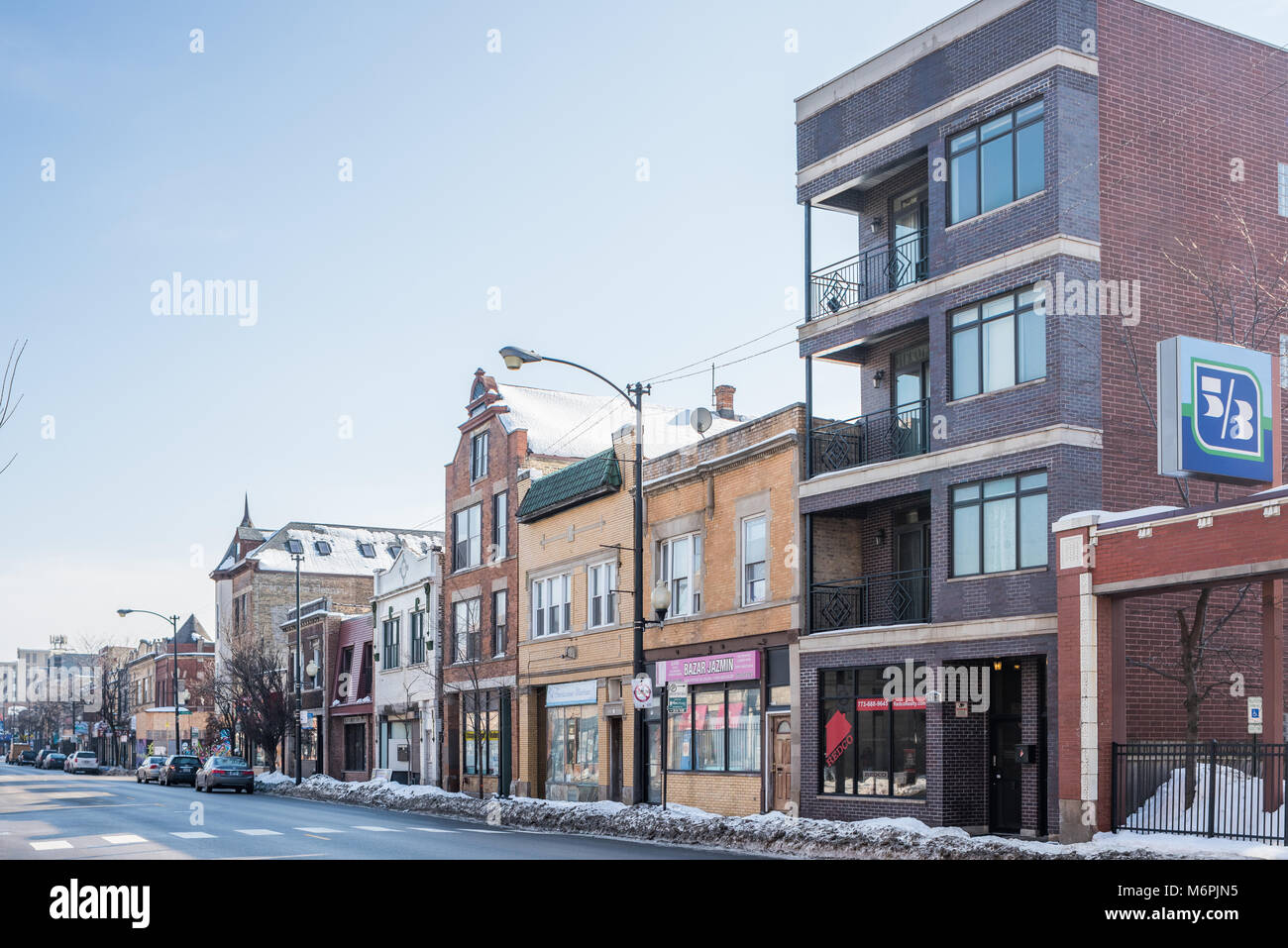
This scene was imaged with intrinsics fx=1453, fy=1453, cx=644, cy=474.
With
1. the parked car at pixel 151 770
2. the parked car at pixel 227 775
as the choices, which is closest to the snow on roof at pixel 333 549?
the parked car at pixel 151 770

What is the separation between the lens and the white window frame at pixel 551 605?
4191 cm

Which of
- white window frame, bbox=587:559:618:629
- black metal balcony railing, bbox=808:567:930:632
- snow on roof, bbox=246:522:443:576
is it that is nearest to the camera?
black metal balcony railing, bbox=808:567:930:632

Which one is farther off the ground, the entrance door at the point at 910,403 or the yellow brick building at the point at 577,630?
the entrance door at the point at 910,403

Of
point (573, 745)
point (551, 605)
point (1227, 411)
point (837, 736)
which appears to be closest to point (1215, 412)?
point (1227, 411)

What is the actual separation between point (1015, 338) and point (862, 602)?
7.14 meters

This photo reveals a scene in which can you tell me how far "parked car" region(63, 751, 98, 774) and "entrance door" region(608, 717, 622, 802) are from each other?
57.1m

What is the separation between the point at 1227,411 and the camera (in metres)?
22.2

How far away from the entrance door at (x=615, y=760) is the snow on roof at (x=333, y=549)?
4584 cm

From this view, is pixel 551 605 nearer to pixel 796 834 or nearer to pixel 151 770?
pixel 796 834

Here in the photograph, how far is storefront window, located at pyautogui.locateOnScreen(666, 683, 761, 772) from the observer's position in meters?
32.3

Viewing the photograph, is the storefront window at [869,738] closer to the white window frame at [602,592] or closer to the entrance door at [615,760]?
A: the white window frame at [602,592]

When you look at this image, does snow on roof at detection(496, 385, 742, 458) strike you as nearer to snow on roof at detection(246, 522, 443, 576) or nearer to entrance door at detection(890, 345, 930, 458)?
entrance door at detection(890, 345, 930, 458)

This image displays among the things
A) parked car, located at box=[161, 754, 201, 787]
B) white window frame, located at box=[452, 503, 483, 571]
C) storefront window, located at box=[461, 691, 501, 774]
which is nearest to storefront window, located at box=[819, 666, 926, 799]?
storefront window, located at box=[461, 691, 501, 774]
